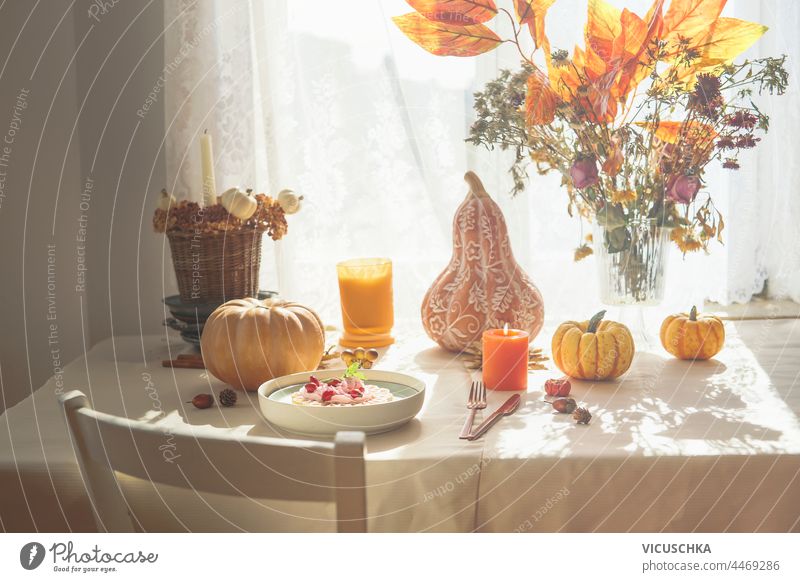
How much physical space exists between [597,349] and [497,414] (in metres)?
0.18

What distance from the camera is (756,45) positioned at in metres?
1.46

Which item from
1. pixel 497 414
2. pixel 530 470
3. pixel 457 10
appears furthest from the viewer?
pixel 457 10

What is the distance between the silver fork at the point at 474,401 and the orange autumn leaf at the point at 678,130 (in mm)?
413

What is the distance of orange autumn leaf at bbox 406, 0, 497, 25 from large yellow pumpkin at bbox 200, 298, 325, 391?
0.50 meters

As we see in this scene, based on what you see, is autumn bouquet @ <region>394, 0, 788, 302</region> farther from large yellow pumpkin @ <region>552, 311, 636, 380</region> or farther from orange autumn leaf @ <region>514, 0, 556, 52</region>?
large yellow pumpkin @ <region>552, 311, 636, 380</region>

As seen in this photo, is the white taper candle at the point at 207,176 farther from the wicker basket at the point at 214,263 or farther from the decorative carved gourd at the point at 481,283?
the decorative carved gourd at the point at 481,283

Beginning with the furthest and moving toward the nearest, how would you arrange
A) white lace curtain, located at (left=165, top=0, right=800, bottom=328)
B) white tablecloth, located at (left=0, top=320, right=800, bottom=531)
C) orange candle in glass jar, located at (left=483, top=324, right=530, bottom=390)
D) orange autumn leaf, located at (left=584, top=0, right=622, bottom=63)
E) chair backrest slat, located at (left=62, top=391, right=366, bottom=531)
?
1. white lace curtain, located at (left=165, top=0, right=800, bottom=328)
2. orange autumn leaf, located at (left=584, top=0, right=622, bottom=63)
3. orange candle in glass jar, located at (left=483, top=324, right=530, bottom=390)
4. white tablecloth, located at (left=0, top=320, right=800, bottom=531)
5. chair backrest slat, located at (left=62, top=391, right=366, bottom=531)

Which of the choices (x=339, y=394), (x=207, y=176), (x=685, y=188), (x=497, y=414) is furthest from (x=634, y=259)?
(x=207, y=176)

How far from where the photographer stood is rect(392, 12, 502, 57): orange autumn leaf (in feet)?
4.01

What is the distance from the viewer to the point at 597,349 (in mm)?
1000

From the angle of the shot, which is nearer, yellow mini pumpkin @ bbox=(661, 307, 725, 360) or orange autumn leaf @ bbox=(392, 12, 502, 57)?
yellow mini pumpkin @ bbox=(661, 307, 725, 360)

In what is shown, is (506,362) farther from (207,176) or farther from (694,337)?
(207,176)

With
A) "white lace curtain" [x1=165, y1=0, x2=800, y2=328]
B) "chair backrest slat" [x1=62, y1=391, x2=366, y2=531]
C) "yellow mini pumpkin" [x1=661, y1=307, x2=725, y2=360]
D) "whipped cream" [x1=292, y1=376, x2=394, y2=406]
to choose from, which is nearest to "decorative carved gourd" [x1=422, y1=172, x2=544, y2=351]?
"yellow mini pumpkin" [x1=661, y1=307, x2=725, y2=360]

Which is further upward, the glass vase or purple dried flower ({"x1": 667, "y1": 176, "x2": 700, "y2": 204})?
purple dried flower ({"x1": 667, "y1": 176, "x2": 700, "y2": 204})
